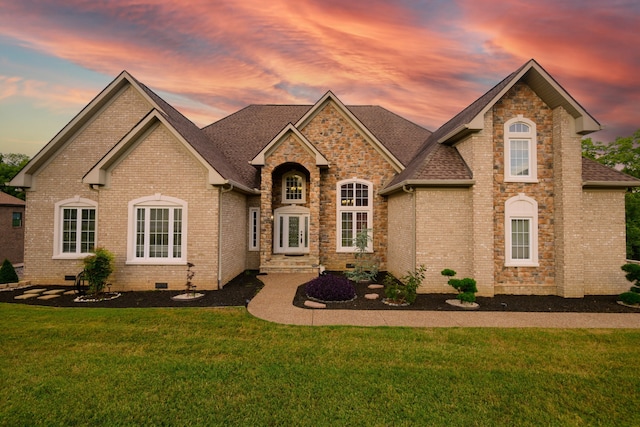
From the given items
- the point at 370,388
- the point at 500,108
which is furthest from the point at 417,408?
the point at 500,108

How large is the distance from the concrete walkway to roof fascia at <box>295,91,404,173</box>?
864cm

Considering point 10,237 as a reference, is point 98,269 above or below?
below

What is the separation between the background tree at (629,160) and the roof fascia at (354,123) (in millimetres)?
22112

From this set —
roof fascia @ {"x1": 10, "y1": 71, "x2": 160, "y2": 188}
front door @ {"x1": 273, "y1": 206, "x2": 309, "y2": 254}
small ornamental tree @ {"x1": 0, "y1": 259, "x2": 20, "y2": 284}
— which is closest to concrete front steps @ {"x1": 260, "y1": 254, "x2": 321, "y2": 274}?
front door @ {"x1": 273, "y1": 206, "x2": 309, "y2": 254}

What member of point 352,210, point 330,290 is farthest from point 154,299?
point 352,210

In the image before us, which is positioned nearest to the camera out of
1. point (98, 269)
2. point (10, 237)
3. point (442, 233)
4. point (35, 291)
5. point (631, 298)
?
point (631, 298)

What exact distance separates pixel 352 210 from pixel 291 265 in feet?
14.5

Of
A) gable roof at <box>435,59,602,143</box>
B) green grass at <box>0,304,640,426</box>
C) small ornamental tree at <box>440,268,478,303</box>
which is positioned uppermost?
gable roof at <box>435,59,602,143</box>

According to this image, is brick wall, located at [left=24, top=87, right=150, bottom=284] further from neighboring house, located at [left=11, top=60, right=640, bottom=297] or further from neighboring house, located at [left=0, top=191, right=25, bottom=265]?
neighboring house, located at [left=0, top=191, right=25, bottom=265]

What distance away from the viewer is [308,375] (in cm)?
492

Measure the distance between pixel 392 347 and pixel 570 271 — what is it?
29.2 ft

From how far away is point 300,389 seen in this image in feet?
14.8

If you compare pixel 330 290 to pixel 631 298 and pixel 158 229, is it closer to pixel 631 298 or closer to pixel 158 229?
pixel 158 229

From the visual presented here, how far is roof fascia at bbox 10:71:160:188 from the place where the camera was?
11625 mm
